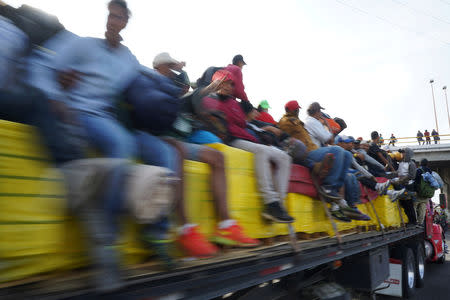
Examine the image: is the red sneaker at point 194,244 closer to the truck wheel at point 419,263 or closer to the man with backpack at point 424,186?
the truck wheel at point 419,263

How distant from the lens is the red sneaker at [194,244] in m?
2.21

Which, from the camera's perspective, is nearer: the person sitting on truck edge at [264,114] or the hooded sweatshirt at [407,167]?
the person sitting on truck edge at [264,114]

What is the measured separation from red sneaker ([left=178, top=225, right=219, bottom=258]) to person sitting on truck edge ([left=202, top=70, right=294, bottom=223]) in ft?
3.66

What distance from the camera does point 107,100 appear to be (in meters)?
2.06

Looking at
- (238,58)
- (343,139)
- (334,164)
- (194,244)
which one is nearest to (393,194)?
(343,139)

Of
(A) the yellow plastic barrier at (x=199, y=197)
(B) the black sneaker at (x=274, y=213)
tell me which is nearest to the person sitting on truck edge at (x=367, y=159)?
(B) the black sneaker at (x=274, y=213)

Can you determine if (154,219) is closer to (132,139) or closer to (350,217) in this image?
(132,139)

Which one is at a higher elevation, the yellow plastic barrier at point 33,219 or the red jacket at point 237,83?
the red jacket at point 237,83

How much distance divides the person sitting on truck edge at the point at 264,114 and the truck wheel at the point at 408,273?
16.3 ft

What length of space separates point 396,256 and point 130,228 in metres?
7.65

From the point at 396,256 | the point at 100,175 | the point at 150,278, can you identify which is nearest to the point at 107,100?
the point at 100,175

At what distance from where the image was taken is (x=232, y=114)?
3.52 metres

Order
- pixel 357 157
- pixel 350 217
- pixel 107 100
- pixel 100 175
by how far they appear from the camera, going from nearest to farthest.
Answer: pixel 100 175, pixel 107 100, pixel 350 217, pixel 357 157

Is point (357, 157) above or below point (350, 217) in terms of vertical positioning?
above
